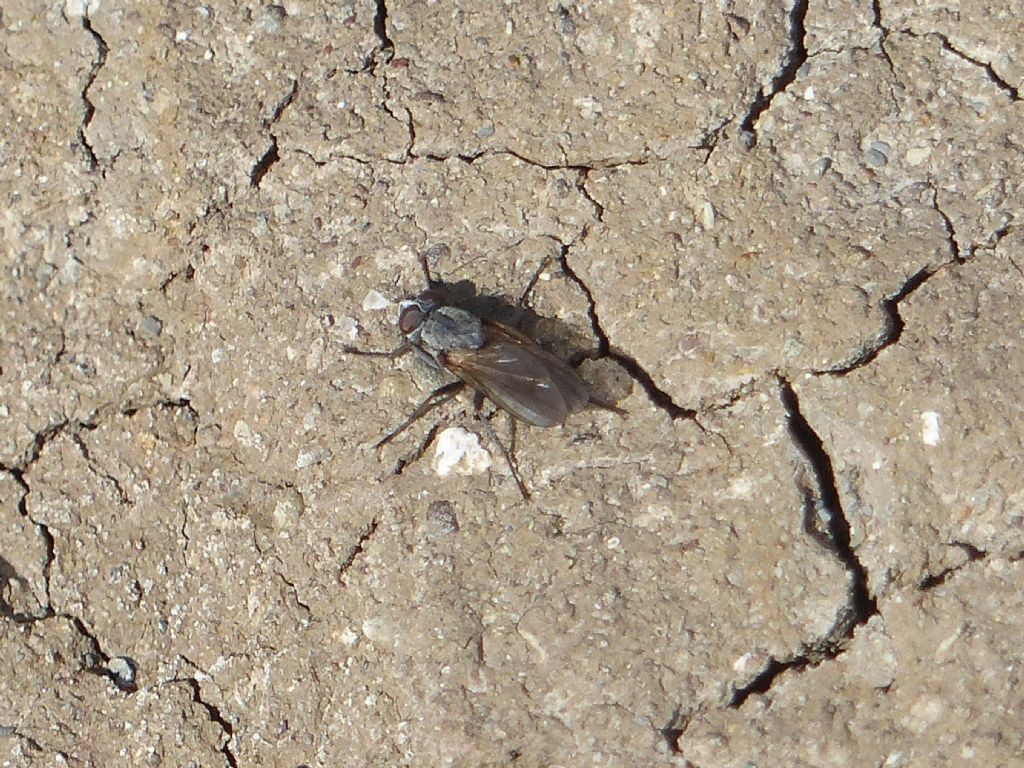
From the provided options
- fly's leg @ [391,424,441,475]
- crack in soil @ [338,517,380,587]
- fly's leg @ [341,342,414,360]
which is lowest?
crack in soil @ [338,517,380,587]

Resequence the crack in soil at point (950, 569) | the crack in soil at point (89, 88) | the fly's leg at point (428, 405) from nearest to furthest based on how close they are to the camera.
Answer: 1. the crack in soil at point (950, 569)
2. the fly's leg at point (428, 405)
3. the crack in soil at point (89, 88)

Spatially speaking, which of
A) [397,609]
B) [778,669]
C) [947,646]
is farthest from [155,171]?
[947,646]

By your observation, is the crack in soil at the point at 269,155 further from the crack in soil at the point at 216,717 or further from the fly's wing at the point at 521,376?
the crack in soil at the point at 216,717

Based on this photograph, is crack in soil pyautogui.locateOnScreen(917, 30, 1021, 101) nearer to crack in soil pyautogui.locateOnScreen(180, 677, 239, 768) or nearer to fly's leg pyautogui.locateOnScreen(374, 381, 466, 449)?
fly's leg pyautogui.locateOnScreen(374, 381, 466, 449)

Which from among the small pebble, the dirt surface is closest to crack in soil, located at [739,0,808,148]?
the dirt surface

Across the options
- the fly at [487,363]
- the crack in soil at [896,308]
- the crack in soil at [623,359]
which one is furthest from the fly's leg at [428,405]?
the crack in soil at [896,308]

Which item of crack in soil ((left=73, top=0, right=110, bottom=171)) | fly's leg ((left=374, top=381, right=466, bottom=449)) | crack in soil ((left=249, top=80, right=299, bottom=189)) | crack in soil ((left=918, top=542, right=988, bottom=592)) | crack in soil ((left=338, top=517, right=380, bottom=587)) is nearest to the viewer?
crack in soil ((left=918, top=542, right=988, bottom=592))

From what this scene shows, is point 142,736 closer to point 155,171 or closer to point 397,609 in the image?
point 397,609
